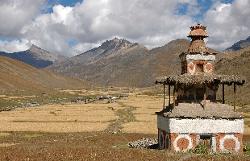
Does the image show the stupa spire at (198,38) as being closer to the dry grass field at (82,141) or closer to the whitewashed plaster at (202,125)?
the whitewashed plaster at (202,125)

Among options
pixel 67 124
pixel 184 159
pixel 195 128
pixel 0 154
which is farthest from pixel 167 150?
pixel 67 124

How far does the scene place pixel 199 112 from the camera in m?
40.0

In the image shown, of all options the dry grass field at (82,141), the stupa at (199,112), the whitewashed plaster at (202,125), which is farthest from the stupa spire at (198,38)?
the dry grass field at (82,141)

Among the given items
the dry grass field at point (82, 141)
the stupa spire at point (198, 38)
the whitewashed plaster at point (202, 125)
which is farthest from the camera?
the stupa spire at point (198, 38)

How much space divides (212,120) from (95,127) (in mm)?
29731

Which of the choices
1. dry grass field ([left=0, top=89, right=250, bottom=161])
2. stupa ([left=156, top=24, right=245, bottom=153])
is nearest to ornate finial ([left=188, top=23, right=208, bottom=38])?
stupa ([left=156, top=24, right=245, bottom=153])

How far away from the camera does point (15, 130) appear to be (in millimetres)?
62406

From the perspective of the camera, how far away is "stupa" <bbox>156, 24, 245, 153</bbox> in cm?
3941

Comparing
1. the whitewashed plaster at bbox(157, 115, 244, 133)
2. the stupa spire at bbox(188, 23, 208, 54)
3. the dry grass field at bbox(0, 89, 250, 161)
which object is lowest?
the dry grass field at bbox(0, 89, 250, 161)

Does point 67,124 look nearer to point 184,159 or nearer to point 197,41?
point 197,41

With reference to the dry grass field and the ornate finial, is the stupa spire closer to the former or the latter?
the ornate finial

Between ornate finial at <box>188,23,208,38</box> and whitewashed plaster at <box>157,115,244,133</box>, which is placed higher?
ornate finial at <box>188,23,208,38</box>

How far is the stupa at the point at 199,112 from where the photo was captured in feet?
129

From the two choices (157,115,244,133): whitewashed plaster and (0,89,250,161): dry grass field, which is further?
(157,115,244,133): whitewashed plaster
